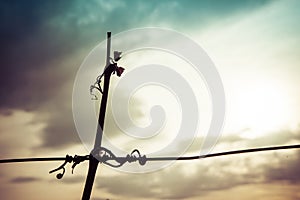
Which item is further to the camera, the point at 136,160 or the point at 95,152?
the point at 136,160

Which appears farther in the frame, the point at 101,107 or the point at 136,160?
the point at 136,160

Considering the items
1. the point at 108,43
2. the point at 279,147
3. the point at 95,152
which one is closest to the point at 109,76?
the point at 108,43

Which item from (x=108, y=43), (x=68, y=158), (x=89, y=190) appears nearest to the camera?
(x=89, y=190)

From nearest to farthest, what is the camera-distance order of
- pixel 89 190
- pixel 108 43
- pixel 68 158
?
pixel 89 190 → pixel 108 43 → pixel 68 158

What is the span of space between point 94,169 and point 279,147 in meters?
3.39

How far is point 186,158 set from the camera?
9.76 metres

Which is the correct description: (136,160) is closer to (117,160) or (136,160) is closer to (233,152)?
Result: (117,160)

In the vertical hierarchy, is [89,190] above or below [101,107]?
below

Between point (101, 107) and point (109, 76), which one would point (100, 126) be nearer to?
point (101, 107)

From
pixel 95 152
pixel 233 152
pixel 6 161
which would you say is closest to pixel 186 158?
pixel 233 152

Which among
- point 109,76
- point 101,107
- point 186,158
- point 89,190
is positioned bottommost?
point 89,190

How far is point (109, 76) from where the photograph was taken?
932 centimetres

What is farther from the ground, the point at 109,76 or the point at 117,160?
the point at 109,76

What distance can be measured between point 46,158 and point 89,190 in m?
1.31
